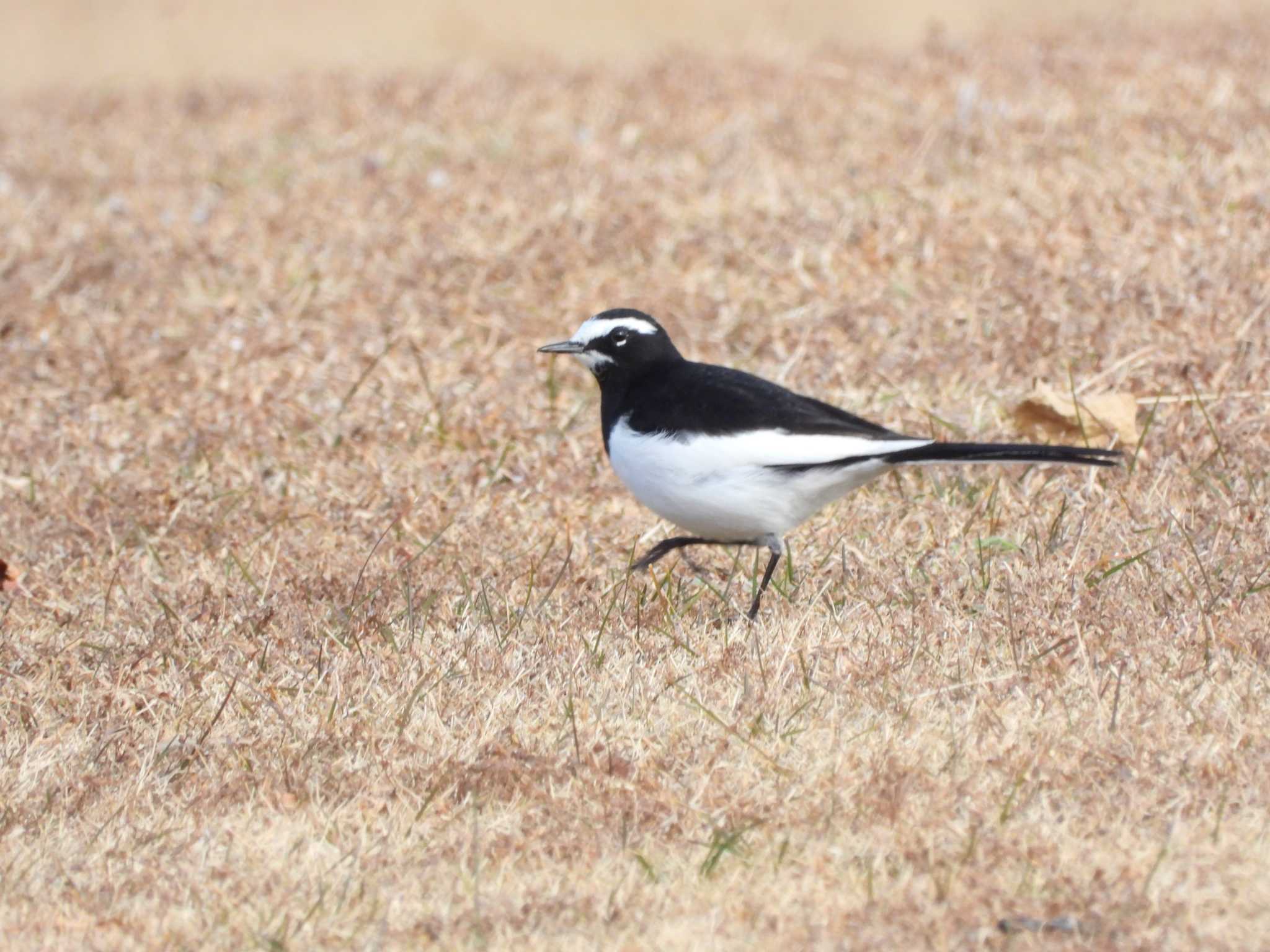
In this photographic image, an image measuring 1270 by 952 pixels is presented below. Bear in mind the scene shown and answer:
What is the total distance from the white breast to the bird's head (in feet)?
1.35

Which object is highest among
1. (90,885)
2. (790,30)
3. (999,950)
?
(790,30)

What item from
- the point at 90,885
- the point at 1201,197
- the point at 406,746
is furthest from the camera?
the point at 1201,197

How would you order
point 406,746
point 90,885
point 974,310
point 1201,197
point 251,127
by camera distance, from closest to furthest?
1. point 90,885
2. point 406,746
3. point 974,310
4. point 1201,197
5. point 251,127

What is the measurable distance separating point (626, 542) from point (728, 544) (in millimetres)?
904

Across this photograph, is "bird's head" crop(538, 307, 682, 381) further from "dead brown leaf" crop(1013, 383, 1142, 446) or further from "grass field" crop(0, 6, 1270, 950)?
"dead brown leaf" crop(1013, 383, 1142, 446)

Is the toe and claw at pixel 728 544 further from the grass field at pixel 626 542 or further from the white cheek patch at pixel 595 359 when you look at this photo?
the white cheek patch at pixel 595 359

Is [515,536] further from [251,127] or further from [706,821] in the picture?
[251,127]

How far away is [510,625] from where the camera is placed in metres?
5.25

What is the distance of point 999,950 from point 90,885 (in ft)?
6.60

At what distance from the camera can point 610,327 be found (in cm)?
545

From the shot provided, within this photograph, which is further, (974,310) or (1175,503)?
(974,310)

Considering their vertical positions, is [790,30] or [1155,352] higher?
[790,30]

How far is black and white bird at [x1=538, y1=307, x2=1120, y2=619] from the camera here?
489 centimetres

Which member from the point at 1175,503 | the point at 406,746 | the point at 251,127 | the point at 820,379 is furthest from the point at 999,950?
the point at 251,127
